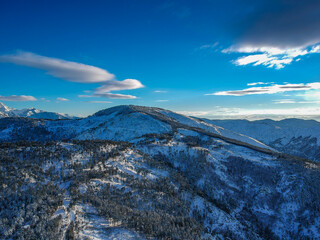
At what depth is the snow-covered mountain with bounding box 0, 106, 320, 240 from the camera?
24578mm

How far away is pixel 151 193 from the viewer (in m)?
41.4

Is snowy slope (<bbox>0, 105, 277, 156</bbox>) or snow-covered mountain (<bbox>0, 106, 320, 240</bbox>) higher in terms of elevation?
snowy slope (<bbox>0, 105, 277, 156</bbox>)

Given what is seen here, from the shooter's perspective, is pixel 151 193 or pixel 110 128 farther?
pixel 110 128

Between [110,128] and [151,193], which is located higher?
[110,128]

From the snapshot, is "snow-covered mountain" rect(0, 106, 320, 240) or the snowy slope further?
the snowy slope

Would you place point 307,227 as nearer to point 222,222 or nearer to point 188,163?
point 222,222

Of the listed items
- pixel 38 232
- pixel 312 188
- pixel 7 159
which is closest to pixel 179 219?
pixel 38 232

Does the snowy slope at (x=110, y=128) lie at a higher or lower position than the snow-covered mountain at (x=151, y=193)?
higher

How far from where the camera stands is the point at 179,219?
1328 inches

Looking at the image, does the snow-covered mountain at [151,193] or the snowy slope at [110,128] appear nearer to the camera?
the snow-covered mountain at [151,193]

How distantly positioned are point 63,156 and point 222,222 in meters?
43.7

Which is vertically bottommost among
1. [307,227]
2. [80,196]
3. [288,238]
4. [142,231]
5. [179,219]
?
[288,238]

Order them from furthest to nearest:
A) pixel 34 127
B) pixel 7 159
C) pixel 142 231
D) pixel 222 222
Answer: pixel 34 127 → pixel 222 222 → pixel 7 159 → pixel 142 231

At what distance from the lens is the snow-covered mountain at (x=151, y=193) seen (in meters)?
24.6
